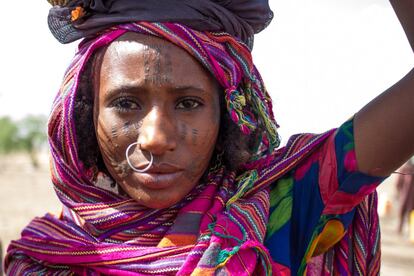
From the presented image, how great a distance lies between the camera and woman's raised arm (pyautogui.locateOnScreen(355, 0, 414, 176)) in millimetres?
1866

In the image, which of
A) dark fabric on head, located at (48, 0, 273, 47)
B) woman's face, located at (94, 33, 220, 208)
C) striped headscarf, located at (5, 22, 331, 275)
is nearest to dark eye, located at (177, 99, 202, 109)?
woman's face, located at (94, 33, 220, 208)

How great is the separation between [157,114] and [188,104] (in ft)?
0.41

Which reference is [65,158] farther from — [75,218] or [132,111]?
[132,111]

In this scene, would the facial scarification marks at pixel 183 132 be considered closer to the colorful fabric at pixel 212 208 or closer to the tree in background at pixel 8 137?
the colorful fabric at pixel 212 208

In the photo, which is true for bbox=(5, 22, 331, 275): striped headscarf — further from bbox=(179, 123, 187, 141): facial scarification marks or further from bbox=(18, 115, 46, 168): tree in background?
bbox=(18, 115, 46, 168): tree in background

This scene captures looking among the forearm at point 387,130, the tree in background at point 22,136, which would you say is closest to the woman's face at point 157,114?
the forearm at point 387,130

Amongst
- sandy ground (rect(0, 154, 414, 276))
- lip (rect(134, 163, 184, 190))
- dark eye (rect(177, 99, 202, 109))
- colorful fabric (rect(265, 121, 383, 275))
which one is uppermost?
dark eye (rect(177, 99, 202, 109))

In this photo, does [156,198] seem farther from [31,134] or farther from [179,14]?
[31,134]

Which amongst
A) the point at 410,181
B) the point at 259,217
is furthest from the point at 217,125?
the point at 410,181

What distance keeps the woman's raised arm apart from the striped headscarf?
210 mm

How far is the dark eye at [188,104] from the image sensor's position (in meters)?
2.03

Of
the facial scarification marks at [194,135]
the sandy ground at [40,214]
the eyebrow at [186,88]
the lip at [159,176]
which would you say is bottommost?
the sandy ground at [40,214]

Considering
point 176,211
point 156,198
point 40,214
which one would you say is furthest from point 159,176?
point 40,214

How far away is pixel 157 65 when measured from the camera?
6.52 ft
